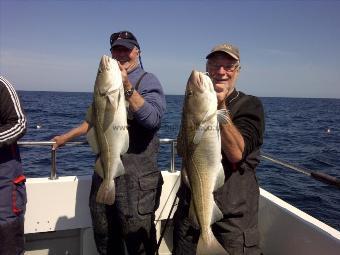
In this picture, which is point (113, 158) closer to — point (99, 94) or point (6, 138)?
point (99, 94)

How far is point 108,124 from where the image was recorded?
10.0 ft

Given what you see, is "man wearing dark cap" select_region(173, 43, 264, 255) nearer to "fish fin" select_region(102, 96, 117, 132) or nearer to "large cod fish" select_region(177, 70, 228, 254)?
"large cod fish" select_region(177, 70, 228, 254)

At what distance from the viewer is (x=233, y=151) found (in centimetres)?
271

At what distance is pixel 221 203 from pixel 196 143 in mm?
782

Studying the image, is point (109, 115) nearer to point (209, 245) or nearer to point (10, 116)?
point (10, 116)

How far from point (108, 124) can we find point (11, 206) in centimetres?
117

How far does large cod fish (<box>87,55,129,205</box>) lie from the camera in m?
2.96

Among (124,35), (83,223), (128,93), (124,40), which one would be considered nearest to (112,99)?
(128,93)

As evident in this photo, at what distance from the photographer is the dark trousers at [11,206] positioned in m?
3.19

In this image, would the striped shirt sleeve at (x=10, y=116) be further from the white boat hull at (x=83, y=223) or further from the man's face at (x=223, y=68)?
the man's face at (x=223, y=68)

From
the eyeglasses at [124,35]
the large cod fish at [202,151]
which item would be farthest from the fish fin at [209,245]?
the eyeglasses at [124,35]

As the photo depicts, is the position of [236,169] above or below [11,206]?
above

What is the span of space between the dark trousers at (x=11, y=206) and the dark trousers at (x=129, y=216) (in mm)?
811

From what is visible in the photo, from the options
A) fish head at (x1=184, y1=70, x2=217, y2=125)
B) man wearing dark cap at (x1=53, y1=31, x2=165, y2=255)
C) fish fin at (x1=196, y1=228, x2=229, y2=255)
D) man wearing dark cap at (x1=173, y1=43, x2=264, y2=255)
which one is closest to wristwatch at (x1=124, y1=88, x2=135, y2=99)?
man wearing dark cap at (x1=53, y1=31, x2=165, y2=255)
